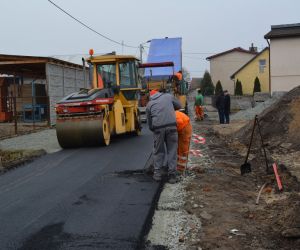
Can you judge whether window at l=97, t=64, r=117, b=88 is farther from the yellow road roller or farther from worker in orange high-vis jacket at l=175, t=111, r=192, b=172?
worker in orange high-vis jacket at l=175, t=111, r=192, b=172

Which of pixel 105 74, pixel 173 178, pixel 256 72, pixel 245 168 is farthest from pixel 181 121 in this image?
pixel 256 72

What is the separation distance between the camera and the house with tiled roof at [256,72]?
2121 inches

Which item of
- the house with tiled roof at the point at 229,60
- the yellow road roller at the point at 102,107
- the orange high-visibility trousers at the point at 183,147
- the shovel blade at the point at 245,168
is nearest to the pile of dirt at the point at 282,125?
the shovel blade at the point at 245,168

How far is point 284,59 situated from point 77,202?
25709 millimetres

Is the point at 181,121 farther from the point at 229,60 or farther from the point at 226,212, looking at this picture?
the point at 229,60

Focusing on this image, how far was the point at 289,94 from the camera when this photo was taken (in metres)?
16.1

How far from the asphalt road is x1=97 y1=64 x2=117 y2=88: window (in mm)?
4109

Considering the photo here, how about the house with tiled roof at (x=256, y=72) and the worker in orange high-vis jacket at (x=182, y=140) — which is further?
the house with tiled roof at (x=256, y=72)

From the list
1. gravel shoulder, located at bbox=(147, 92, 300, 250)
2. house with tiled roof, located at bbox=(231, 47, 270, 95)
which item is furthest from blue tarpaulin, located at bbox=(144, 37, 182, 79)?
house with tiled roof, located at bbox=(231, 47, 270, 95)

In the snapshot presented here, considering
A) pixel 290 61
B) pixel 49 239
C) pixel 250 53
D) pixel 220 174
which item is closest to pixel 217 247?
pixel 49 239

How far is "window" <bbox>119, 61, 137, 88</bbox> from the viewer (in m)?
15.2

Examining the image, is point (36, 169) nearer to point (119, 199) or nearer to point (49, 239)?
point (119, 199)

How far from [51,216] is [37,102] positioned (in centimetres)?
2188

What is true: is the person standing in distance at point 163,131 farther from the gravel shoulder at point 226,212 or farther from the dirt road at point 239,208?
the dirt road at point 239,208
